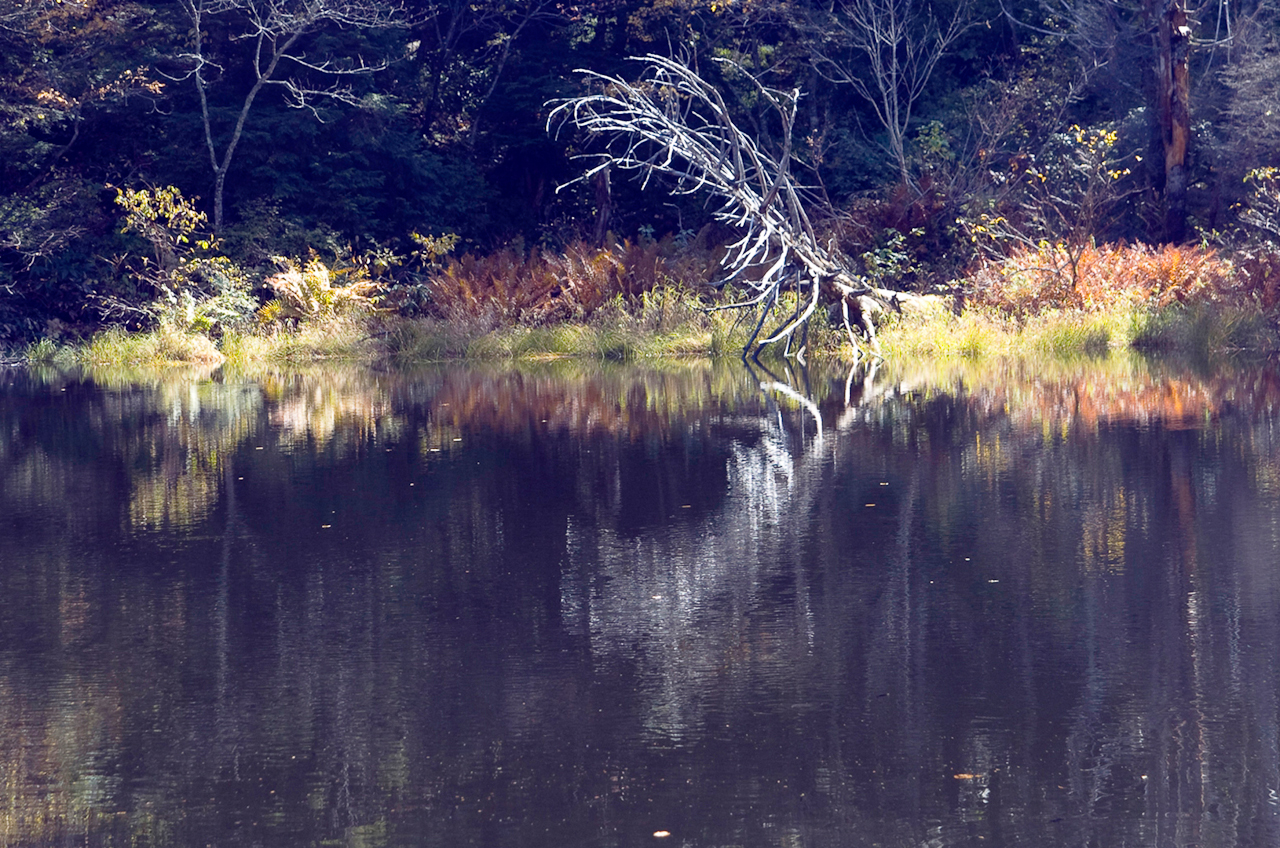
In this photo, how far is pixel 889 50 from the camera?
3619 centimetres

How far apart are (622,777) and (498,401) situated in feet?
43.7

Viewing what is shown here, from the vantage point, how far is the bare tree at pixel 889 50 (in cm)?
3356

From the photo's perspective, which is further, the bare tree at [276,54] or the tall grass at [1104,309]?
the bare tree at [276,54]

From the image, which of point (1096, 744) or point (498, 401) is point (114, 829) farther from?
point (498, 401)

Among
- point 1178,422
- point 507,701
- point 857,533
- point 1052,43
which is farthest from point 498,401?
point 1052,43

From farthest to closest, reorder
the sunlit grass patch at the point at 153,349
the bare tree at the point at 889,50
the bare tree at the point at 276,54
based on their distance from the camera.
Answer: the bare tree at the point at 889,50, the bare tree at the point at 276,54, the sunlit grass patch at the point at 153,349

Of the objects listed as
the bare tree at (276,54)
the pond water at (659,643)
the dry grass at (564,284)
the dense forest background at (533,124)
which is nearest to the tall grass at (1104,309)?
the dense forest background at (533,124)

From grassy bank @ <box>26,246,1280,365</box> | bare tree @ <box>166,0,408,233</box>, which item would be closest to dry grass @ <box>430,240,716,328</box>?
grassy bank @ <box>26,246,1280,365</box>

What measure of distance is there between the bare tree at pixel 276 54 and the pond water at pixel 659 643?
21506mm

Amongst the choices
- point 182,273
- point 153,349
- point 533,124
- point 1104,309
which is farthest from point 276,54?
point 1104,309

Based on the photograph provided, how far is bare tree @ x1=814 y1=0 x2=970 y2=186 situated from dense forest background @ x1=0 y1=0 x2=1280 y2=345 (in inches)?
5.1

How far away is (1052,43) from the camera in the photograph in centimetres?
3612

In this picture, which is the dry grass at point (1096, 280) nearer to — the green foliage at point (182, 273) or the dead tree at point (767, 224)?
the dead tree at point (767, 224)

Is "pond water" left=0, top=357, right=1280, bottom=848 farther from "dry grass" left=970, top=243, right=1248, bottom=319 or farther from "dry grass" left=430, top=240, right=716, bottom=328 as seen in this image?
"dry grass" left=430, top=240, right=716, bottom=328
